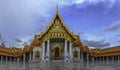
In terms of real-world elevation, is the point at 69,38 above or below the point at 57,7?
below

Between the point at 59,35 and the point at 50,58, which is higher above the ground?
the point at 59,35

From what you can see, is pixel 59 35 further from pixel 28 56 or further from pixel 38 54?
pixel 28 56

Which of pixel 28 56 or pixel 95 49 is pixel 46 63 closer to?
pixel 28 56

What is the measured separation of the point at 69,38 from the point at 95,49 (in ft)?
38.7

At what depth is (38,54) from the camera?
1999 inches

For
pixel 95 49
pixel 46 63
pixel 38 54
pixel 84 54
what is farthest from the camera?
pixel 95 49

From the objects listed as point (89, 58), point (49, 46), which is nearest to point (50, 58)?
point (49, 46)

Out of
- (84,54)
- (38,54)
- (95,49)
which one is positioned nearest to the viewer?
(38,54)

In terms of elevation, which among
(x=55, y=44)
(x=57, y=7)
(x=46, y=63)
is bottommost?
(x=46, y=63)

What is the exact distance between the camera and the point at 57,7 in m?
49.6

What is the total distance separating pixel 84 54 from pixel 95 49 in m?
4.57

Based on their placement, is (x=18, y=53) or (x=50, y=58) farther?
(x=18, y=53)

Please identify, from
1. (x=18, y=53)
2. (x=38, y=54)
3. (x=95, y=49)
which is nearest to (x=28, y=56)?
(x=18, y=53)

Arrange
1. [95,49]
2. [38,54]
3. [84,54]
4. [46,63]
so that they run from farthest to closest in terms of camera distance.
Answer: [95,49] < [84,54] < [38,54] < [46,63]
